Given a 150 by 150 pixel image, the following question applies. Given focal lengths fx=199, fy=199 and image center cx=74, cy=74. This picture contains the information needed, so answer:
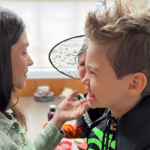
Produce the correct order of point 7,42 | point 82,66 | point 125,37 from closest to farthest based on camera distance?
point 125,37, point 7,42, point 82,66

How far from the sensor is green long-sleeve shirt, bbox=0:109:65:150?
0.62 meters

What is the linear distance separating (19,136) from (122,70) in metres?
0.44

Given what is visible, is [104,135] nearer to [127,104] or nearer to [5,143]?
[127,104]

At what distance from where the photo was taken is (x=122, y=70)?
568 mm

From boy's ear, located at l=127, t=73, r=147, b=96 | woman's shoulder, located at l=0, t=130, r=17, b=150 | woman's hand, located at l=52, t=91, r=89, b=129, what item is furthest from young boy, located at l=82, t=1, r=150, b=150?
woman's shoulder, located at l=0, t=130, r=17, b=150

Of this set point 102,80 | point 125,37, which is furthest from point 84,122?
point 125,37

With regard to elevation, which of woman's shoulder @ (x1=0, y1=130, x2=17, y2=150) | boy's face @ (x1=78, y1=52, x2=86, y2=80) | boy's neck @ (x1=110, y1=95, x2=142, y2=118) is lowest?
woman's shoulder @ (x1=0, y1=130, x2=17, y2=150)

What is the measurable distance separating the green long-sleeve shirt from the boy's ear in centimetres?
39

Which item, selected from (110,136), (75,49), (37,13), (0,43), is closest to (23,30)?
(0,43)

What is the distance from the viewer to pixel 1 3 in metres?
1.61

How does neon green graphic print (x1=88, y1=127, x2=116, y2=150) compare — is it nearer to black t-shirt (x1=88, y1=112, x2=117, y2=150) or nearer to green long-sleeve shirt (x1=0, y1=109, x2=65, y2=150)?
black t-shirt (x1=88, y1=112, x2=117, y2=150)

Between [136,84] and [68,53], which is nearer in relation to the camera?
[136,84]

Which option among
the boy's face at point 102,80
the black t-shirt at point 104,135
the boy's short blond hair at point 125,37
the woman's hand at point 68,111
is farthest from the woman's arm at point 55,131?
the boy's short blond hair at point 125,37

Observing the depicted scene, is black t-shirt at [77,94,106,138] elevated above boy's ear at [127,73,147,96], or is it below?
below
